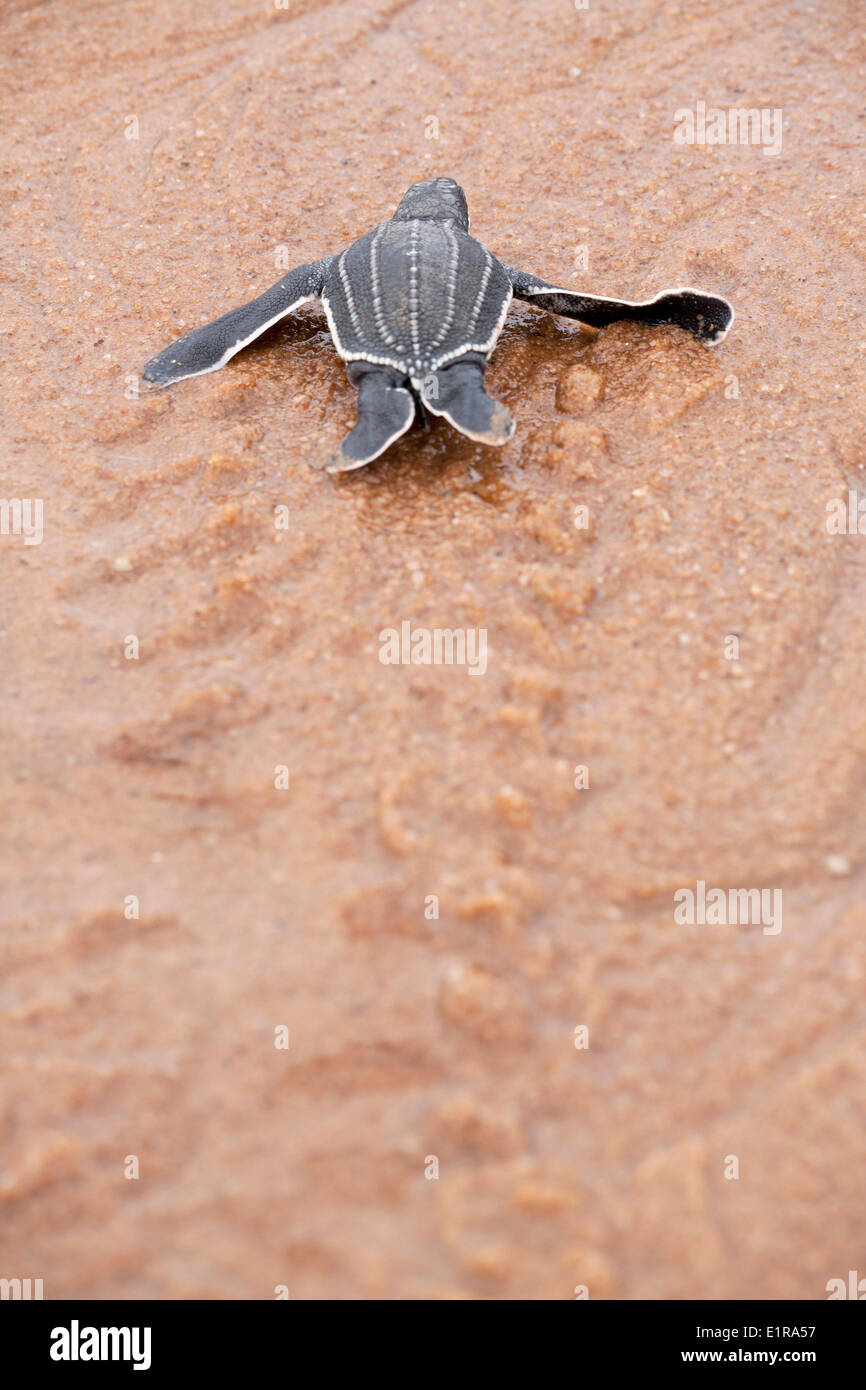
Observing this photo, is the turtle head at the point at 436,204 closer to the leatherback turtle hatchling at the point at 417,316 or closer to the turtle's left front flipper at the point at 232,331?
the leatherback turtle hatchling at the point at 417,316

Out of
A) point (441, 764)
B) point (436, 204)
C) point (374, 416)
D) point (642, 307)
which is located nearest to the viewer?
point (441, 764)

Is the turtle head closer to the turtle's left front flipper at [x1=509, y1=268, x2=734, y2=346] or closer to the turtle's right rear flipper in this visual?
the turtle's left front flipper at [x1=509, y1=268, x2=734, y2=346]

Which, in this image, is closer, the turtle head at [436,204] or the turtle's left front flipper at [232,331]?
the turtle's left front flipper at [232,331]

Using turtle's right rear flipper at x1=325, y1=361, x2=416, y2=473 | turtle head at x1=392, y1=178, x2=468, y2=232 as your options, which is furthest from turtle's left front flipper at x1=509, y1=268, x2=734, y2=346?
turtle's right rear flipper at x1=325, y1=361, x2=416, y2=473

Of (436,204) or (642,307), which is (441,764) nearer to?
(642,307)

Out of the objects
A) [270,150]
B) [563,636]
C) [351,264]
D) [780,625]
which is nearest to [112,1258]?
[563,636]

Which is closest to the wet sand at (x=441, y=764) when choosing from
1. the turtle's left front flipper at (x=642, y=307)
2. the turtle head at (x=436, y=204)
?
the turtle's left front flipper at (x=642, y=307)

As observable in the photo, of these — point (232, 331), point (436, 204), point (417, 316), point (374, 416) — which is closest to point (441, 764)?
point (374, 416)
